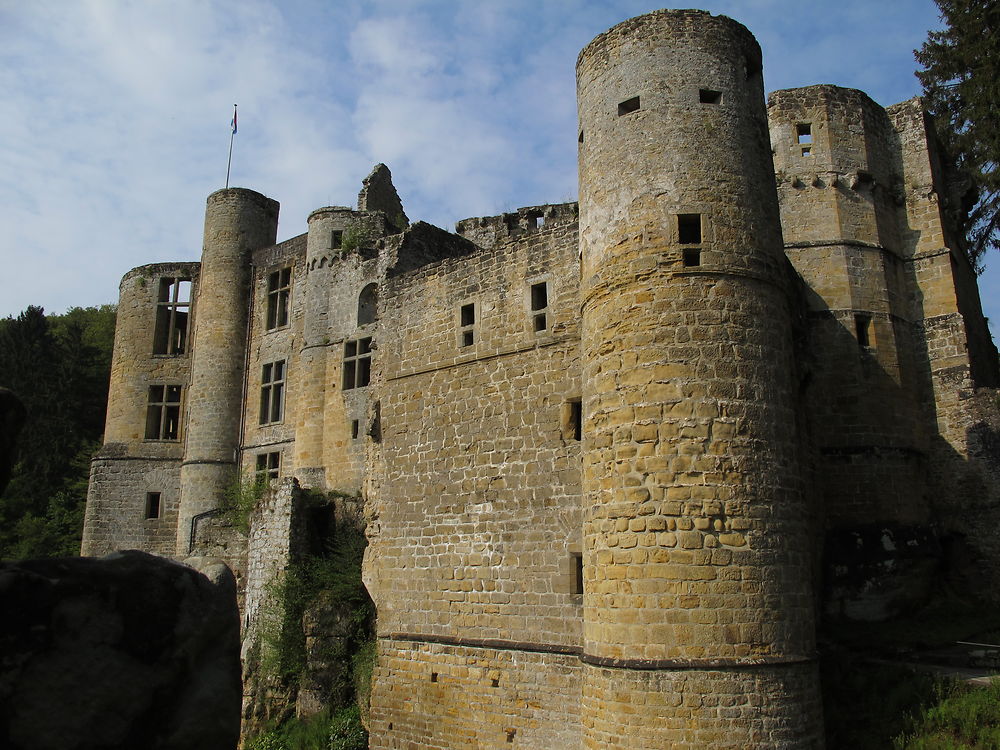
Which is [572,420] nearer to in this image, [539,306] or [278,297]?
[539,306]

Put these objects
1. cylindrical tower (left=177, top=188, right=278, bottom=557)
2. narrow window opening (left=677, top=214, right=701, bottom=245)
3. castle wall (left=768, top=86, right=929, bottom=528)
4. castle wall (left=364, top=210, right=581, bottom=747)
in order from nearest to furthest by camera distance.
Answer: narrow window opening (left=677, top=214, right=701, bottom=245) < castle wall (left=364, top=210, right=581, bottom=747) < castle wall (left=768, top=86, right=929, bottom=528) < cylindrical tower (left=177, top=188, right=278, bottom=557)

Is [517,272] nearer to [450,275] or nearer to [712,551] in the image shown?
[450,275]

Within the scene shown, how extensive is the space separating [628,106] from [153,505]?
19.8 meters

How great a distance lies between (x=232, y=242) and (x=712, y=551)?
20556 millimetres

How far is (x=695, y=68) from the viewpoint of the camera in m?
12.1

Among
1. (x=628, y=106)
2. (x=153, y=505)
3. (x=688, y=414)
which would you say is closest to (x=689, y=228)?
(x=628, y=106)

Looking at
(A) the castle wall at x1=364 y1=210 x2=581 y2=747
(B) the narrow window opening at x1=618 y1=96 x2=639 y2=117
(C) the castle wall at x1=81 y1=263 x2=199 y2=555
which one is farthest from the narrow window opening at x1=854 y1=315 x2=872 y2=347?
(C) the castle wall at x1=81 y1=263 x2=199 y2=555

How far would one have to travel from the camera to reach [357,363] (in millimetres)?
21516

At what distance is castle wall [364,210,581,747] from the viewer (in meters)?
13.3

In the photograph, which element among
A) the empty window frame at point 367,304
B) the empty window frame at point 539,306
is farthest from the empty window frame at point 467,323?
the empty window frame at point 367,304

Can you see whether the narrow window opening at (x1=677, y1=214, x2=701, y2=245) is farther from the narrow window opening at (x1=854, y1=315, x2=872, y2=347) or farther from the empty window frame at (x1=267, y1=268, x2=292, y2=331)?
the empty window frame at (x1=267, y1=268, x2=292, y2=331)

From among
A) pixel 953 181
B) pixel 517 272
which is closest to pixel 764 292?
pixel 517 272

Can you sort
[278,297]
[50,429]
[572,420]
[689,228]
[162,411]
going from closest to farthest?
1. [689,228]
2. [572,420]
3. [278,297]
4. [162,411]
5. [50,429]

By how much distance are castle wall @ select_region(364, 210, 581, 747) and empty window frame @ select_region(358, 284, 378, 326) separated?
17.5 ft
